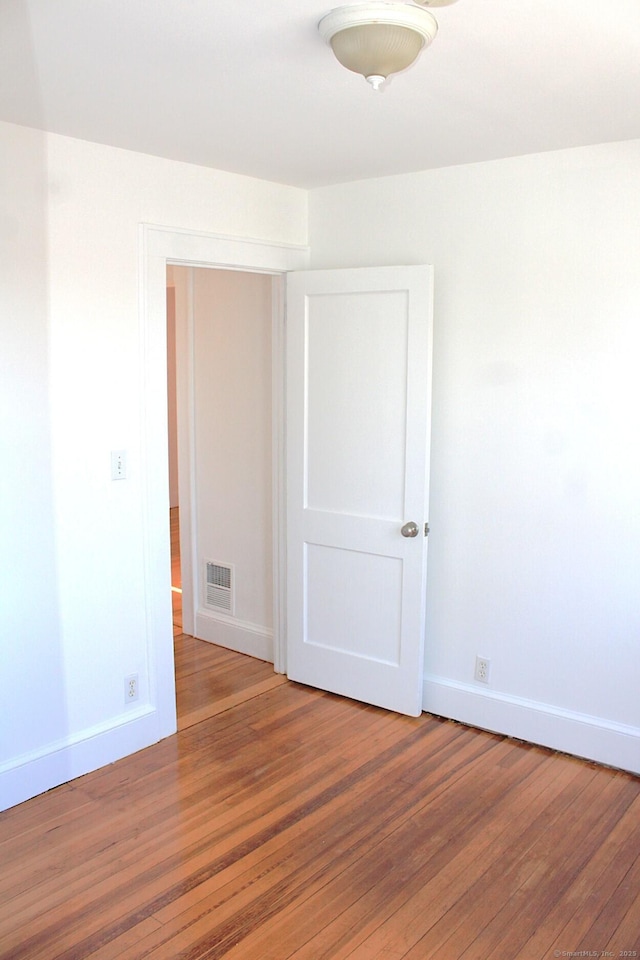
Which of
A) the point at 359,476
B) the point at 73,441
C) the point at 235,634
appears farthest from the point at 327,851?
the point at 235,634

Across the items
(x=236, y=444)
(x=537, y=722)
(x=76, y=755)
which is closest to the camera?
(x=76, y=755)

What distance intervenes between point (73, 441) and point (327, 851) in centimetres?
173

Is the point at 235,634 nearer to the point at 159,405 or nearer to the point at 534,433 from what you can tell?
the point at 159,405

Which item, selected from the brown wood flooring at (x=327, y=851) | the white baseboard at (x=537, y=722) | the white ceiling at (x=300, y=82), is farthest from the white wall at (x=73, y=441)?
the white baseboard at (x=537, y=722)

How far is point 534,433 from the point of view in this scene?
3309mm

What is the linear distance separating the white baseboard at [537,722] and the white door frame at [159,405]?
1231 millimetres

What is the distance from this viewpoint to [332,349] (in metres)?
3.71

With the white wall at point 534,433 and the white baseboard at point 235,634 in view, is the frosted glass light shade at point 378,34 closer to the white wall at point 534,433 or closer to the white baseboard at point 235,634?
the white wall at point 534,433

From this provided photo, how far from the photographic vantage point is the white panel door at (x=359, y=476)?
11.5 ft

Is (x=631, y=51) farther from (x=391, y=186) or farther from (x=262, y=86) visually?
(x=391, y=186)

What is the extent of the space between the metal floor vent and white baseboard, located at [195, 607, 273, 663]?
0.06 m

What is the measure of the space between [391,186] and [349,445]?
1175mm

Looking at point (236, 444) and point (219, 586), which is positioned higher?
point (236, 444)

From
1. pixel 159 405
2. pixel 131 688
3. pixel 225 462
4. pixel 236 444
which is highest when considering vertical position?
pixel 159 405
